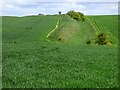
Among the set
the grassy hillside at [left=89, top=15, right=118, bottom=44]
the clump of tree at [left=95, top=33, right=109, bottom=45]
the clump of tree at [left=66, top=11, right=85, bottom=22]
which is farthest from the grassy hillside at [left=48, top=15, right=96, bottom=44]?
the clump of tree at [left=66, top=11, right=85, bottom=22]

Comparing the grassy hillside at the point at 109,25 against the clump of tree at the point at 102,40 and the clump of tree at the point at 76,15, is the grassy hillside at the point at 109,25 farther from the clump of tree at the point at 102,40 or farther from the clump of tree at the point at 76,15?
the clump of tree at the point at 102,40

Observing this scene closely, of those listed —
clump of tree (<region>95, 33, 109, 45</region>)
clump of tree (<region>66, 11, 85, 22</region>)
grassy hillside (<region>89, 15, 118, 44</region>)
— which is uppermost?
clump of tree (<region>66, 11, 85, 22</region>)

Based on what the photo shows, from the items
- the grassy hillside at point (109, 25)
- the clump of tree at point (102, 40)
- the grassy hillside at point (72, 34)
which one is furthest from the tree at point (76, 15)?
the clump of tree at point (102, 40)

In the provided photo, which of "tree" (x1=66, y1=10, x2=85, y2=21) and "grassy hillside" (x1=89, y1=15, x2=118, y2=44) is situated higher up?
"tree" (x1=66, y1=10, x2=85, y2=21)

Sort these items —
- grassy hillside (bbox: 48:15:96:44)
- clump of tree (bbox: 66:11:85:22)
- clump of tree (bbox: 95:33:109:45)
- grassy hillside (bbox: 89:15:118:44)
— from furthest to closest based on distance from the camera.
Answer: clump of tree (bbox: 66:11:85:22)
grassy hillside (bbox: 89:15:118:44)
clump of tree (bbox: 95:33:109:45)
grassy hillside (bbox: 48:15:96:44)

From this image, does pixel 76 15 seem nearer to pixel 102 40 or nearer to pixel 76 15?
pixel 76 15

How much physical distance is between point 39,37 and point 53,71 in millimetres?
50880

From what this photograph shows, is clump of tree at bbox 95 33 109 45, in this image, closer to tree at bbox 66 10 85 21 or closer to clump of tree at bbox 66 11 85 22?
clump of tree at bbox 66 11 85 22

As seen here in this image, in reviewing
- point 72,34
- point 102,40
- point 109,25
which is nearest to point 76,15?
point 109,25

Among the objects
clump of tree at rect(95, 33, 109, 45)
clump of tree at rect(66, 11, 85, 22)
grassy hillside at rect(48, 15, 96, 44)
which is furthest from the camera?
clump of tree at rect(66, 11, 85, 22)

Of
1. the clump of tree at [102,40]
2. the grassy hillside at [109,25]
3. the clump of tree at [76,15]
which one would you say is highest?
the clump of tree at [76,15]

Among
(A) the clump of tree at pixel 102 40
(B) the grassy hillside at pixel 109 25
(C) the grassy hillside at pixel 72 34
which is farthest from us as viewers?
(B) the grassy hillside at pixel 109 25

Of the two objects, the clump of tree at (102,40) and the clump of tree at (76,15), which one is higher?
the clump of tree at (76,15)

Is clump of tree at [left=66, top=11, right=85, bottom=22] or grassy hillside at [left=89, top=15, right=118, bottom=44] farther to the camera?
clump of tree at [left=66, top=11, right=85, bottom=22]
